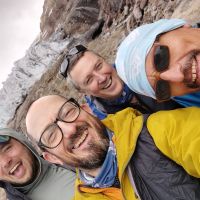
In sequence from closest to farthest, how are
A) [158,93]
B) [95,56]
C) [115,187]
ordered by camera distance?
[158,93], [115,187], [95,56]

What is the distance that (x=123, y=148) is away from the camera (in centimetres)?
287

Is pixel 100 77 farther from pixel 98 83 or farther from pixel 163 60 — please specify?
pixel 163 60

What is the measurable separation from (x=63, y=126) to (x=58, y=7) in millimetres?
34195

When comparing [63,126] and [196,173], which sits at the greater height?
[63,126]

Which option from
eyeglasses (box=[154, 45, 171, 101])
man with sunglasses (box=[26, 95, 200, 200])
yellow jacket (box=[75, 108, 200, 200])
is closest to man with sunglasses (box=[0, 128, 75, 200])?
man with sunglasses (box=[26, 95, 200, 200])

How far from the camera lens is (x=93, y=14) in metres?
26.6

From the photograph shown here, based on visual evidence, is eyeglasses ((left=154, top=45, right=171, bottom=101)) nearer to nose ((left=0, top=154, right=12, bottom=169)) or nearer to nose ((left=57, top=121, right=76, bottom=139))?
nose ((left=57, top=121, right=76, bottom=139))

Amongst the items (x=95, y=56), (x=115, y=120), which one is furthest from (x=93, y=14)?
(x=115, y=120)

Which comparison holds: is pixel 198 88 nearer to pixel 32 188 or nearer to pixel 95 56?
pixel 95 56

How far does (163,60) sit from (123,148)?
82 cm

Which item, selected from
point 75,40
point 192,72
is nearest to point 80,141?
point 192,72

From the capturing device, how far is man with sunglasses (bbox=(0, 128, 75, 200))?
4.87 metres

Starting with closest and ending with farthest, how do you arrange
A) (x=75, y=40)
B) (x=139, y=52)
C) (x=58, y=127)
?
(x=139, y=52) < (x=58, y=127) < (x=75, y=40)

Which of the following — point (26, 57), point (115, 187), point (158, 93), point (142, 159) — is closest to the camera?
point (158, 93)
